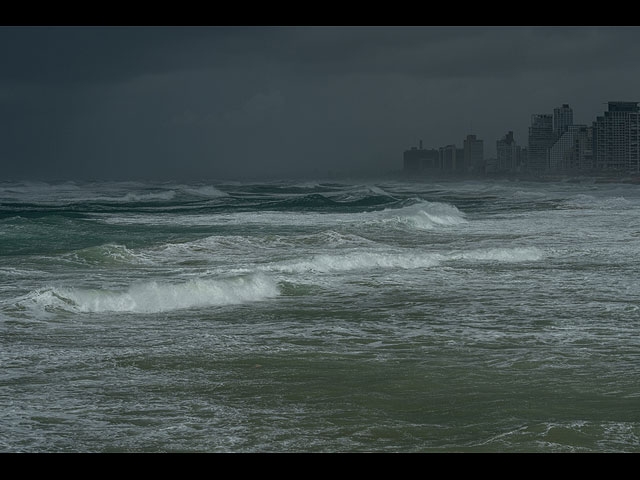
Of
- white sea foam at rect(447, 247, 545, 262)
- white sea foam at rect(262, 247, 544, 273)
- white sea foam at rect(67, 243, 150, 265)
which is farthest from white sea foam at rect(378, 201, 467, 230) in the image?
white sea foam at rect(67, 243, 150, 265)

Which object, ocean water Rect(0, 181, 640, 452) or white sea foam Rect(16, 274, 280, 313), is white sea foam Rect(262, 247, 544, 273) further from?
white sea foam Rect(16, 274, 280, 313)

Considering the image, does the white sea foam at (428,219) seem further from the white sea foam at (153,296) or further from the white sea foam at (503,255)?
the white sea foam at (153,296)

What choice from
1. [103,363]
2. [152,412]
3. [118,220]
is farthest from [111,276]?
[118,220]

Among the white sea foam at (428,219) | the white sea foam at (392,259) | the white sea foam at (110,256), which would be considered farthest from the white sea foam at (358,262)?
the white sea foam at (428,219)

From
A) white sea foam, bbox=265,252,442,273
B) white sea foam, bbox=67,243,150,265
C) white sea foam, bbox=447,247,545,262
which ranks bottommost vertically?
white sea foam, bbox=447,247,545,262

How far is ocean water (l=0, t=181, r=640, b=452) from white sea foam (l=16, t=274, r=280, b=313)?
0.04m

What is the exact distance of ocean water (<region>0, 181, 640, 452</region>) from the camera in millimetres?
5891

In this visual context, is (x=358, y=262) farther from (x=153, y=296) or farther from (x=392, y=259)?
(x=153, y=296)

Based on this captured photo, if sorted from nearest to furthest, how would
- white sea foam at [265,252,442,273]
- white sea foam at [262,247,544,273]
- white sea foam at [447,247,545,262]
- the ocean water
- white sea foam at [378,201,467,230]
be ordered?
1. the ocean water
2. white sea foam at [265,252,442,273]
3. white sea foam at [262,247,544,273]
4. white sea foam at [447,247,545,262]
5. white sea foam at [378,201,467,230]

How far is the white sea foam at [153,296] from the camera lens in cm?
1203
